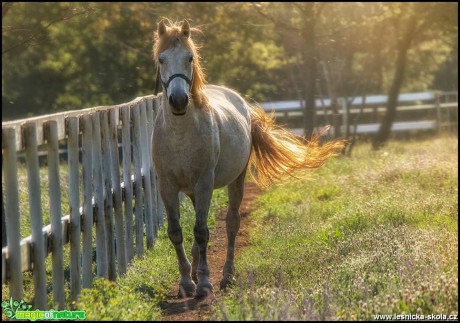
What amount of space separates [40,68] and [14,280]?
26635mm

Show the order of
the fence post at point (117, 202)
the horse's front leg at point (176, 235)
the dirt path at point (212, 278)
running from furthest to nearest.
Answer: the fence post at point (117, 202) → the horse's front leg at point (176, 235) → the dirt path at point (212, 278)

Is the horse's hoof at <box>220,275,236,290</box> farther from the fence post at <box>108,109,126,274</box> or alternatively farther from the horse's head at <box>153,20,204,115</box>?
the horse's head at <box>153,20,204,115</box>

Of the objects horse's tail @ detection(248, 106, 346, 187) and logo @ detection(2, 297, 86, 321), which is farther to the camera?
horse's tail @ detection(248, 106, 346, 187)

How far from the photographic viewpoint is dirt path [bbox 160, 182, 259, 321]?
716 centimetres

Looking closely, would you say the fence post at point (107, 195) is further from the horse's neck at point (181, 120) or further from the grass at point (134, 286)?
the horse's neck at point (181, 120)

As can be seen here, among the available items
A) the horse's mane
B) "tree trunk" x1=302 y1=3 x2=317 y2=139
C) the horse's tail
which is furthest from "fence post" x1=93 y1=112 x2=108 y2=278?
"tree trunk" x1=302 y1=3 x2=317 y2=139

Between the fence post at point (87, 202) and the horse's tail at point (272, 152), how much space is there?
2.70m

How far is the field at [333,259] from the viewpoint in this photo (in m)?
6.14

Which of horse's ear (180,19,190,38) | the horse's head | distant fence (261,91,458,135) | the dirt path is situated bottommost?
distant fence (261,91,458,135)

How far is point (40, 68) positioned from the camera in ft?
105

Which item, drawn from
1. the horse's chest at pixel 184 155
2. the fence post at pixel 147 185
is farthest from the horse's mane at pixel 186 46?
the fence post at pixel 147 185

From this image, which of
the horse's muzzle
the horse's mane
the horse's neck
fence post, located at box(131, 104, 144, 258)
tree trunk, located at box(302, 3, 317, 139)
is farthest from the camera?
tree trunk, located at box(302, 3, 317, 139)

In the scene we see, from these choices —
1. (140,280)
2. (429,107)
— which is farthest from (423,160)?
(429,107)

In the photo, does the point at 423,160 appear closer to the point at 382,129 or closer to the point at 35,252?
the point at 35,252
